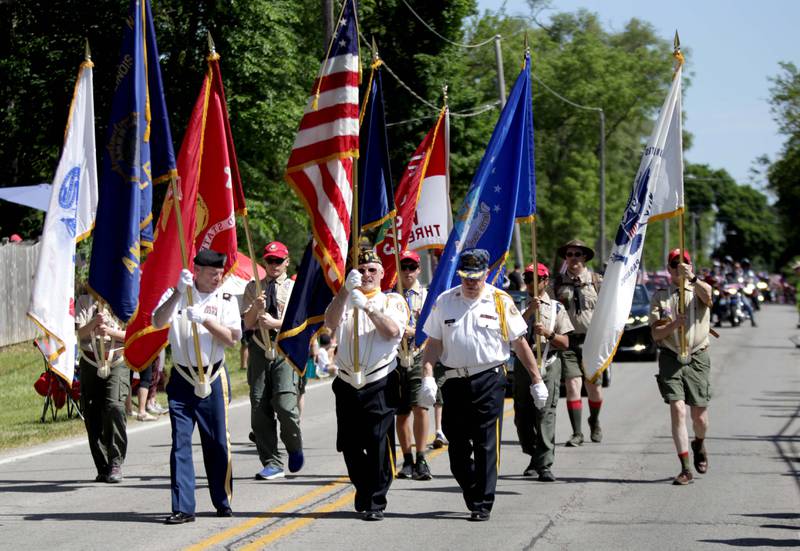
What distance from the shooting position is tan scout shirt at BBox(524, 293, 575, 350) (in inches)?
517

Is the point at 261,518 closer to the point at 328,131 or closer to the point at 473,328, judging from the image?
the point at 473,328

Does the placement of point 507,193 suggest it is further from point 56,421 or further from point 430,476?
point 56,421

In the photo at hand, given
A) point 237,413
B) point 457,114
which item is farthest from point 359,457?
point 457,114

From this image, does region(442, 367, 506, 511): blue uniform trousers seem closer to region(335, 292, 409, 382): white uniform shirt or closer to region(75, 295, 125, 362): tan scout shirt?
region(335, 292, 409, 382): white uniform shirt

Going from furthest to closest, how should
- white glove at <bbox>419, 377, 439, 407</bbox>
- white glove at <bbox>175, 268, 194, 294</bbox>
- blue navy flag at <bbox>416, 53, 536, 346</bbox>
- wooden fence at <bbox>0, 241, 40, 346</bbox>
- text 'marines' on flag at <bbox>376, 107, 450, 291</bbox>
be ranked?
wooden fence at <bbox>0, 241, 40, 346</bbox> < text 'marines' on flag at <bbox>376, 107, 450, 291</bbox> < blue navy flag at <bbox>416, 53, 536, 346</bbox> < white glove at <bbox>419, 377, 439, 407</bbox> < white glove at <bbox>175, 268, 194, 294</bbox>

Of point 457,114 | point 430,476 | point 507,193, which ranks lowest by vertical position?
point 430,476

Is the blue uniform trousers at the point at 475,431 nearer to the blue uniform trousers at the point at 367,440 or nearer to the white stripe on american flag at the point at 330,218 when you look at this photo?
the blue uniform trousers at the point at 367,440

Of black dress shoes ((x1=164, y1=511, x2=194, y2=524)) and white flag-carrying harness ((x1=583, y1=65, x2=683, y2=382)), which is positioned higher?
white flag-carrying harness ((x1=583, y1=65, x2=683, y2=382))

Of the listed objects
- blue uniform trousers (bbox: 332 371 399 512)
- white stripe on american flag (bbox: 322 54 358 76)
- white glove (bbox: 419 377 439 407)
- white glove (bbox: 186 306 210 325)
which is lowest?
blue uniform trousers (bbox: 332 371 399 512)

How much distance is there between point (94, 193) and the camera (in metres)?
11.9

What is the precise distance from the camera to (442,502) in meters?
10.8

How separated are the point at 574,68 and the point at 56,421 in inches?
2238

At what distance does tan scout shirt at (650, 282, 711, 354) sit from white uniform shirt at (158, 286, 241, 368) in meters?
4.08

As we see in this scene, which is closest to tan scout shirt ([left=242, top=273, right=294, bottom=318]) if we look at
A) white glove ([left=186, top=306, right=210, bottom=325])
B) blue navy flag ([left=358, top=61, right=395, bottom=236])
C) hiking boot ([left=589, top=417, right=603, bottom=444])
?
blue navy flag ([left=358, top=61, right=395, bottom=236])
